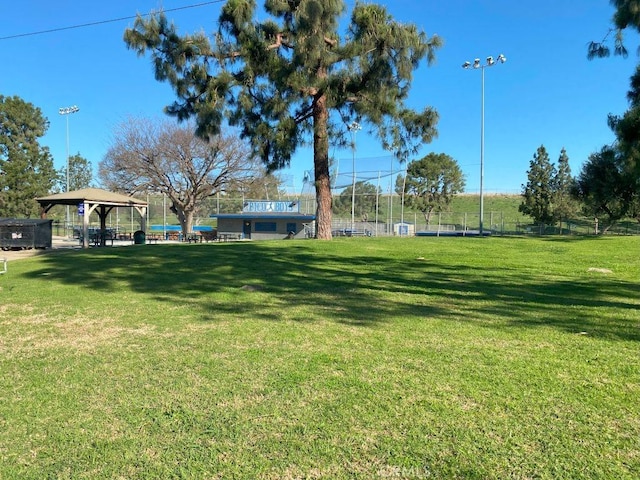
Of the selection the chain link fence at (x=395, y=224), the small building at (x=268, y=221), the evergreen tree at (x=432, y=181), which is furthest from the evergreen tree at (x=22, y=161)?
the evergreen tree at (x=432, y=181)

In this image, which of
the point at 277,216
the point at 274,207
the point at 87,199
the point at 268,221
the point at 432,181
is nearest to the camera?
the point at 87,199

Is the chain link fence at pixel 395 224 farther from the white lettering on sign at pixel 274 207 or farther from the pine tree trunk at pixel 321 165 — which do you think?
the pine tree trunk at pixel 321 165

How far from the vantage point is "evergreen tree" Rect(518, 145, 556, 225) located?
147 ft

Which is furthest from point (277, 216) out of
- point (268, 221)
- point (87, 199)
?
point (87, 199)

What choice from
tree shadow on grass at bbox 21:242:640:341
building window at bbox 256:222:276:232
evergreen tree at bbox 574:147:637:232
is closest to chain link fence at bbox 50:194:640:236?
building window at bbox 256:222:276:232

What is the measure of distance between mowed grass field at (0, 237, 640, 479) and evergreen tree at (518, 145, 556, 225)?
1623 inches

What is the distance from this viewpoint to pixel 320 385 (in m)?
3.47

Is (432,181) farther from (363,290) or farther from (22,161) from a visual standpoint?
(363,290)

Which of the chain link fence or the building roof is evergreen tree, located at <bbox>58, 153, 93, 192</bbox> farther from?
the building roof

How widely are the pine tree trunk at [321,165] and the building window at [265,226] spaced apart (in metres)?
18.5

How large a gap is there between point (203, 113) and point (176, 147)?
16.4 metres

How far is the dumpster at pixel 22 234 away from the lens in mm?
19922

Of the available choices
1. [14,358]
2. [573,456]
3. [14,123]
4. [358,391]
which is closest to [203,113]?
[14,358]

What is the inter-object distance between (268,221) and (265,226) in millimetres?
562
